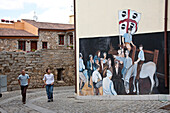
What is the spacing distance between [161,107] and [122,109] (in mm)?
1304

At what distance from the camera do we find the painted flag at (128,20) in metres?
9.29

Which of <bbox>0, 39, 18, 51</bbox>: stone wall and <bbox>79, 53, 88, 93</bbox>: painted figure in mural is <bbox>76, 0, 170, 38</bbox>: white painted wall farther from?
<bbox>0, 39, 18, 51</bbox>: stone wall

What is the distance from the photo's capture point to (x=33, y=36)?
1101 inches

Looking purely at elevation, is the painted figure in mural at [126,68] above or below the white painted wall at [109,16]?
below

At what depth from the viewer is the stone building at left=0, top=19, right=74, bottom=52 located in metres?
26.5

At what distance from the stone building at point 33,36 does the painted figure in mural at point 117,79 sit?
→ 16.9 metres

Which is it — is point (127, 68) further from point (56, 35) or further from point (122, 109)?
point (56, 35)

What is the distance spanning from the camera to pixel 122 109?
24.8ft

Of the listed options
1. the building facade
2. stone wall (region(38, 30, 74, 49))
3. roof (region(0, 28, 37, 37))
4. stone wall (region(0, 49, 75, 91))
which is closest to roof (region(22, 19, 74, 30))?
stone wall (region(38, 30, 74, 49))

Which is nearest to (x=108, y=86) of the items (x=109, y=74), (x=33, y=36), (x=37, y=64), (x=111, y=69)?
(x=109, y=74)

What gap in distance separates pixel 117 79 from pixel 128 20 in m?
2.59

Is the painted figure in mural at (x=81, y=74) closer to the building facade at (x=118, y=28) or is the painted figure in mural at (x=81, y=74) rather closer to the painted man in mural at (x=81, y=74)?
the painted man in mural at (x=81, y=74)

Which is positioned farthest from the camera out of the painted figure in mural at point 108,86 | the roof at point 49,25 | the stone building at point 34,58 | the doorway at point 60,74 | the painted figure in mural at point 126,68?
the roof at point 49,25

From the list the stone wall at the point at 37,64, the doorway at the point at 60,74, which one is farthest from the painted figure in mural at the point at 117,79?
the doorway at the point at 60,74
